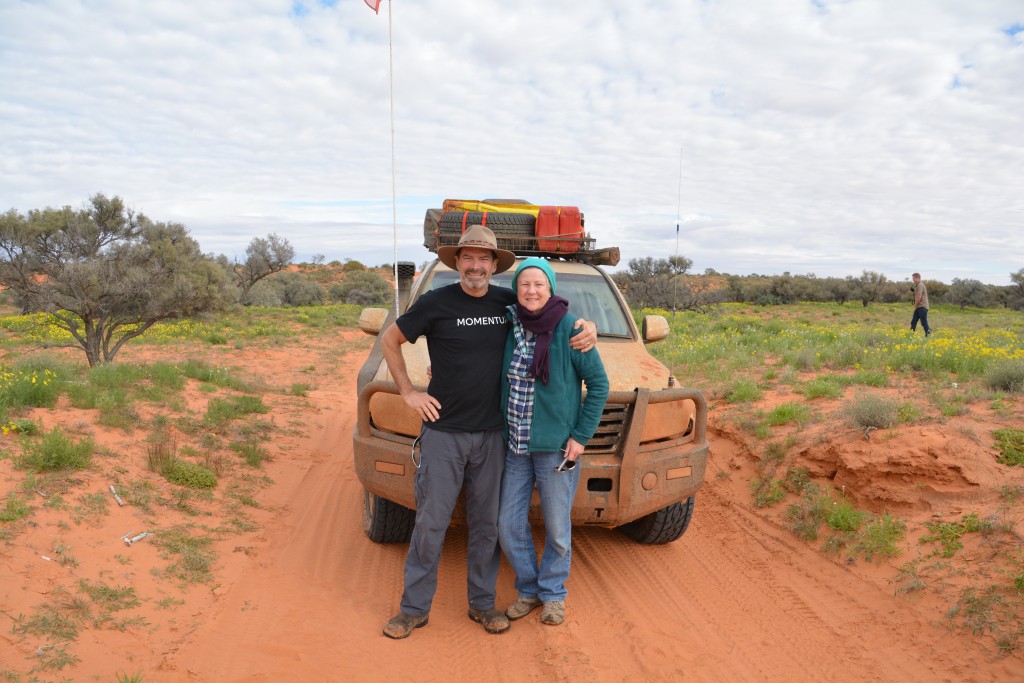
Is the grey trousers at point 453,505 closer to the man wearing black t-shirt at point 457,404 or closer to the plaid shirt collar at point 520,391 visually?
the man wearing black t-shirt at point 457,404

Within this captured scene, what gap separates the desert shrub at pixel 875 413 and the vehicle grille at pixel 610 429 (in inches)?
121

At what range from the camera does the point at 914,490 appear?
494cm

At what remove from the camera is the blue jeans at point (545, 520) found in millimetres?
3645

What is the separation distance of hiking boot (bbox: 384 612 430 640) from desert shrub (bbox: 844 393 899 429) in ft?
13.7

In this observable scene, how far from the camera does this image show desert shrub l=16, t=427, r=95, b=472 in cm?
475

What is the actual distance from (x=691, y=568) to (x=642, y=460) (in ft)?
4.00

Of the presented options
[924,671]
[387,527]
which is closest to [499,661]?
[387,527]

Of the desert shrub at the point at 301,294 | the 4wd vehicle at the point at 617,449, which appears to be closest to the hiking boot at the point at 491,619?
the 4wd vehicle at the point at 617,449

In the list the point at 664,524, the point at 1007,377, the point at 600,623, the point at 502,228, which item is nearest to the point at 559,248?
the point at 502,228

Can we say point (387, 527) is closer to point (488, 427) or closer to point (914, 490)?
point (488, 427)

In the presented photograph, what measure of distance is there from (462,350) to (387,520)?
172 centimetres

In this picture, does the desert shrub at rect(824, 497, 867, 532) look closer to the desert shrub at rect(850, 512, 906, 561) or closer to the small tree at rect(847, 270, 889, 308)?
the desert shrub at rect(850, 512, 906, 561)

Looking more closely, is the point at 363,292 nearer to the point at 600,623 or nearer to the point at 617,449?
the point at 617,449

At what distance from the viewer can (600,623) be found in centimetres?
385
